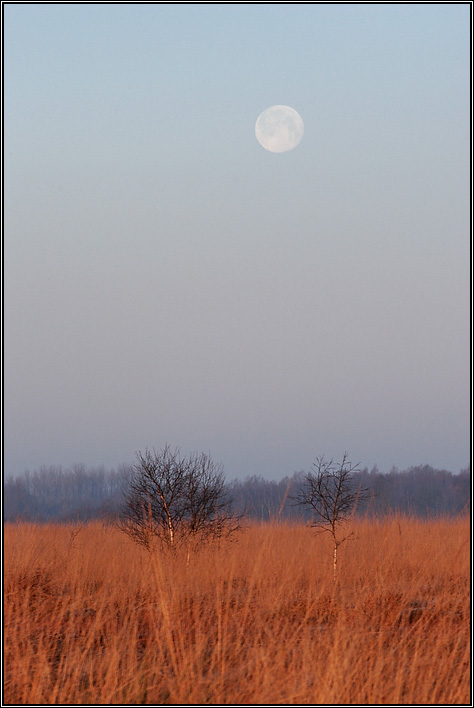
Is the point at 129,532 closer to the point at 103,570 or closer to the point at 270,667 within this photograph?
the point at 103,570

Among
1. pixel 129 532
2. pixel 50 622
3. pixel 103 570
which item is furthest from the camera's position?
pixel 129 532

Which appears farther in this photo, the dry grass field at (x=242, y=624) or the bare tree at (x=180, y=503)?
the bare tree at (x=180, y=503)

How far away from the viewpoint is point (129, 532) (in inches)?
604

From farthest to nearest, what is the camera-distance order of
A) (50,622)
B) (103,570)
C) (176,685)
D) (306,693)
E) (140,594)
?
(103,570)
(140,594)
(50,622)
(176,685)
(306,693)

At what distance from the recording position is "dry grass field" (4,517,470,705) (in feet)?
20.0

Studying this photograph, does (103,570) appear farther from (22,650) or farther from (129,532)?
(22,650)

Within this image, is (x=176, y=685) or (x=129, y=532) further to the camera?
(x=129, y=532)

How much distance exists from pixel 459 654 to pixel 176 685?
2872mm

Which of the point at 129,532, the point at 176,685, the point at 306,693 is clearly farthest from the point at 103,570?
the point at 306,693

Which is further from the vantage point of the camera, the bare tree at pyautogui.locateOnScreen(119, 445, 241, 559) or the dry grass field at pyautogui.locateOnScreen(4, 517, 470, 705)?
the bare tree at pyautogui.locateOnScreen(119, 445, 241, 559)

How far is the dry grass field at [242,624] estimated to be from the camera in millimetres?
6098

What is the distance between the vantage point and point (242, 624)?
8102mm

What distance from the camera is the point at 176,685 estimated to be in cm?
620

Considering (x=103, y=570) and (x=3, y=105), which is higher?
(x=3, y=105)
